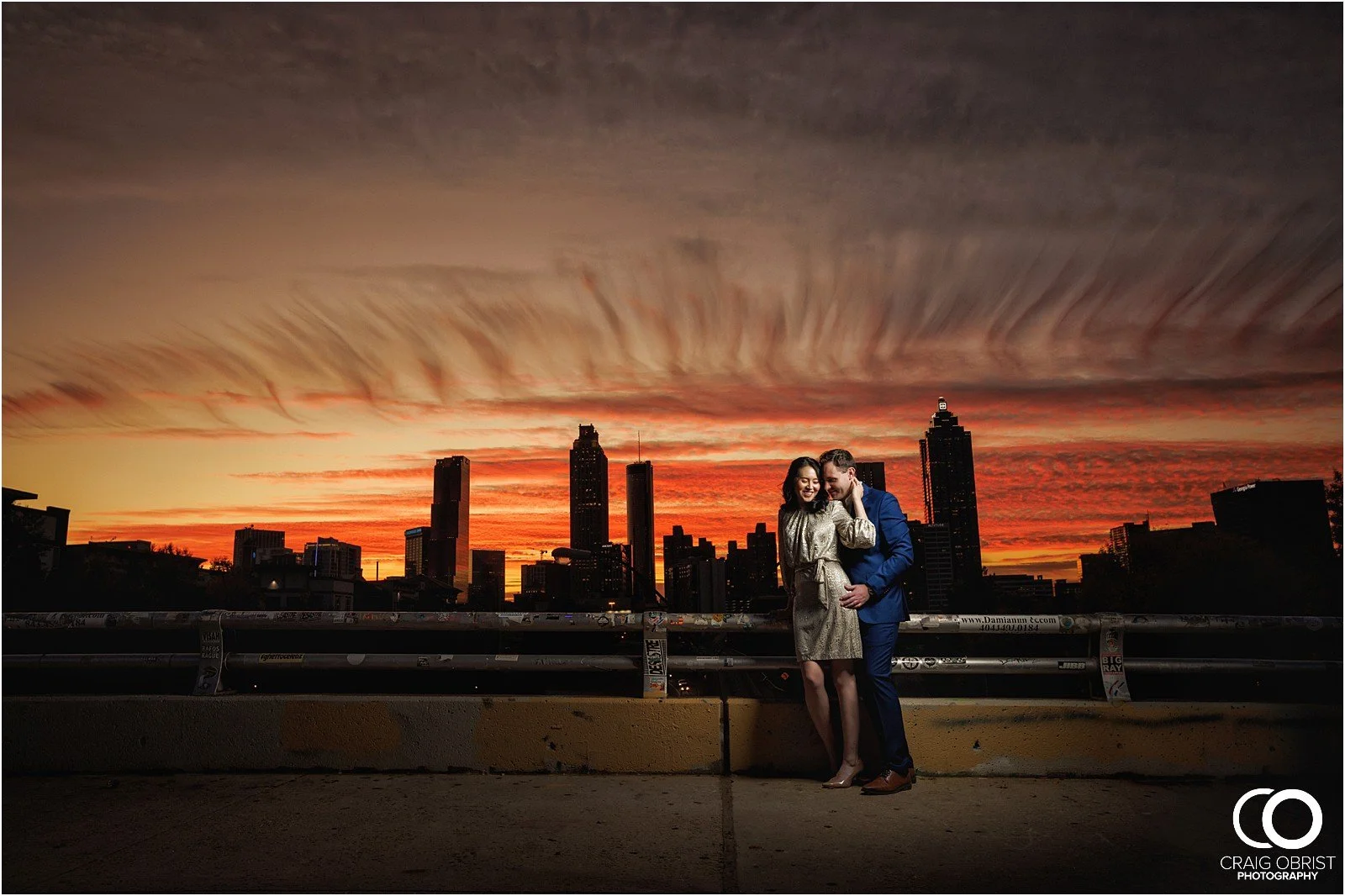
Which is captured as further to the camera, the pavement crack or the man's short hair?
the man's short hair

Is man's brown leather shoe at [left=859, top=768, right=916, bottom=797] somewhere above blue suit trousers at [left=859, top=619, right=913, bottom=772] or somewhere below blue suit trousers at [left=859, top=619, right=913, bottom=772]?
below

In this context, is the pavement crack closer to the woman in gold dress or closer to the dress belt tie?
the woman in gold dress

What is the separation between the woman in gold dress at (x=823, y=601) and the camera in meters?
5.23

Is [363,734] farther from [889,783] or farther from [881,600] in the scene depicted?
[881,600]

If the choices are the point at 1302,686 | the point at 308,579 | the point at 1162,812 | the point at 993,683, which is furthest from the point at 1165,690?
the point at 308,579

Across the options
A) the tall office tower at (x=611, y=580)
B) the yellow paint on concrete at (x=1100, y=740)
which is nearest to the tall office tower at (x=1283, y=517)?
the tall office tower at (x=611, y=580)

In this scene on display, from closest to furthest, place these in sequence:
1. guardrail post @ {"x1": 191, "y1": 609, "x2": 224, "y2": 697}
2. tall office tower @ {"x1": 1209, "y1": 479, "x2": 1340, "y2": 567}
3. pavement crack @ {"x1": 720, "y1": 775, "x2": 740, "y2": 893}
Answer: pavement crack @ {"x1": 720, "y1": 775, "x2": 740, "y2": 893}
guardrail post @ {"x1": 191, "y1": 609, "x2": 224, "y2": 697}
tall office tower @ {"x1": 1209, "y1": 479, "x2": 1340, "y2": 567}

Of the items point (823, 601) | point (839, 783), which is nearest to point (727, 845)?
point (839, 783)

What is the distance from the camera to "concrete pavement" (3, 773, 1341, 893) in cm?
369

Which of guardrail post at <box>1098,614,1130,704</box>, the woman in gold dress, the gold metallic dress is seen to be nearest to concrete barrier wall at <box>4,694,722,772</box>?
the woman in gold dress

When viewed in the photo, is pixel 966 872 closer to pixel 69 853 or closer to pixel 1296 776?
pixel 1296 776

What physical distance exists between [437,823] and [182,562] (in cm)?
13528

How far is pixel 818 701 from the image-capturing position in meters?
5.33

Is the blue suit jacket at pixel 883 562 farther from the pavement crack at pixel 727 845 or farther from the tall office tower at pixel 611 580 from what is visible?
the tall office tower at pixel 611 580
